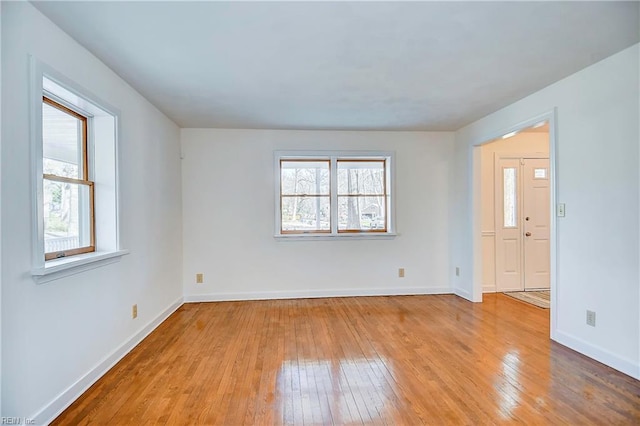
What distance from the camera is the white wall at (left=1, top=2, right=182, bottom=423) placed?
175cm

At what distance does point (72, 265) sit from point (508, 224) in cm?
525

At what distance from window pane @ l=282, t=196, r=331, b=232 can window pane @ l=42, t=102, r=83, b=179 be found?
267 centimetres

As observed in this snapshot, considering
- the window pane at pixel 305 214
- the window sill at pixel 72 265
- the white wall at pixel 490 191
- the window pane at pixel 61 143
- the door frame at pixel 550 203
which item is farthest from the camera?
the white wall at pixel 490 191

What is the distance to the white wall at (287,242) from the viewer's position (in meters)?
4.73

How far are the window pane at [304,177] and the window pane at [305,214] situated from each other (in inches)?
4.1

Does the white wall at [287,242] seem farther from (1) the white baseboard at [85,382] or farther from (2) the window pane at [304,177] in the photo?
(1) the white baseboard at [85,382]

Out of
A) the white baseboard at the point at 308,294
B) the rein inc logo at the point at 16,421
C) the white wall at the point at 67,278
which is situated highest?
the white wall at the point at 67,278

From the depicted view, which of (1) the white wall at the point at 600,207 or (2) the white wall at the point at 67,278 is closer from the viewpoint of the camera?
(2) the white wall at the point at 67,278

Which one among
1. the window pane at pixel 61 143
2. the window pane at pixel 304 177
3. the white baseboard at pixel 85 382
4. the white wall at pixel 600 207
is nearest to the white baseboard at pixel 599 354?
the white wall at pixel 600 207

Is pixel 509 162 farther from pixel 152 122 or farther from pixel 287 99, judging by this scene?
pixel 152 122

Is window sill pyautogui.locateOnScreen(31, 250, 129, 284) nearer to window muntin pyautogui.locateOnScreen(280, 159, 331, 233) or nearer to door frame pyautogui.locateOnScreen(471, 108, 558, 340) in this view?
window muntin pyautogui.locateOnScreen(280, 159, 331, 233)

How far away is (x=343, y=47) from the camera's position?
2.40 metres

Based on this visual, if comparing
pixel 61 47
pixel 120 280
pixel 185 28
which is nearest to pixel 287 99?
pixel 185 28

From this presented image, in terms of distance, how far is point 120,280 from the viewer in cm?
290
